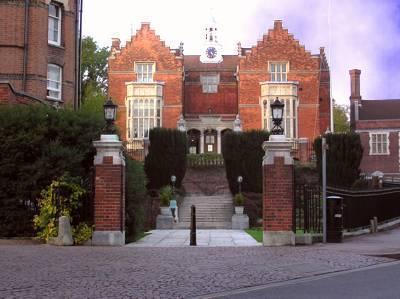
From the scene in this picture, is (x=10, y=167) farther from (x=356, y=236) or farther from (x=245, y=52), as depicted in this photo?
(x=245, y=52)

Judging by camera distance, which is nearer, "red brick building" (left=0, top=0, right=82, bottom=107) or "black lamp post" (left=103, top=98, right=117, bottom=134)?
"black lamp post" (left=103, top=98, right=117, bottom=134)

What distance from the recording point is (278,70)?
52906mm

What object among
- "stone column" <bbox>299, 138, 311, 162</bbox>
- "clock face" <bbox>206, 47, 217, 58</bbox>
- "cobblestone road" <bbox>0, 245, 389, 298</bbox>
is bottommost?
"cobblestone road" <bbox>0, 245, 389, 298</bbox>

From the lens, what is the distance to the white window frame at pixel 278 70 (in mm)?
52688

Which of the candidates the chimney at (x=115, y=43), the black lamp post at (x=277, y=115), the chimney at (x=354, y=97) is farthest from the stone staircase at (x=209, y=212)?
the chimney at (x=354, y=97)

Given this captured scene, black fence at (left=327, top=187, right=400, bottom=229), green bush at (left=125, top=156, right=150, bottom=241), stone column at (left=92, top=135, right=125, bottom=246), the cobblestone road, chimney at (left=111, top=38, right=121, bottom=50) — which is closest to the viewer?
the cobblestone road

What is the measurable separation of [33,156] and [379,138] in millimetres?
52092

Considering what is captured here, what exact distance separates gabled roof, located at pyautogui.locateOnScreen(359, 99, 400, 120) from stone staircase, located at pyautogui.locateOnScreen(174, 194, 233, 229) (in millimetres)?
30880

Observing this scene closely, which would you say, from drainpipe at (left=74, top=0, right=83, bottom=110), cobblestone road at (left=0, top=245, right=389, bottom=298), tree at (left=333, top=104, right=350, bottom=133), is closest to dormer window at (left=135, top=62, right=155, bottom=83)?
drainpipe at (left=74, top=0, right=83, bottom=110)

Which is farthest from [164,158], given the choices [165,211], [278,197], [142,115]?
[278,197]

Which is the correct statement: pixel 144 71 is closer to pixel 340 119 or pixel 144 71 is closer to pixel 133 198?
pixel 340 119

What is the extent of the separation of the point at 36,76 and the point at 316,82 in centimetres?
2763

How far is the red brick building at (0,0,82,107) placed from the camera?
31.5m

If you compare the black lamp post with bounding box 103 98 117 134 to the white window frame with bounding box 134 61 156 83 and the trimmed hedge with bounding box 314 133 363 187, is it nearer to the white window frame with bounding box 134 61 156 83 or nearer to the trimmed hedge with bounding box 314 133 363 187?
the trimmed hedge with bounding box 314 133 363 187
